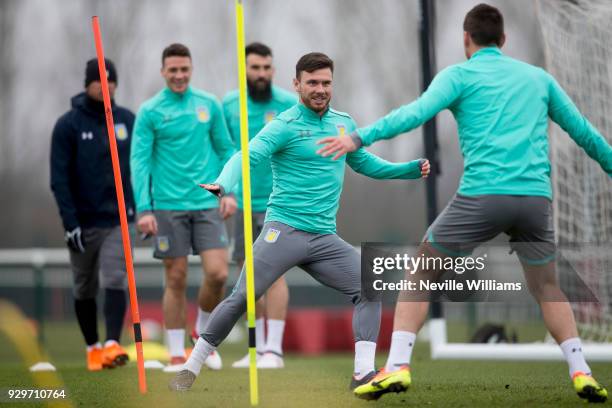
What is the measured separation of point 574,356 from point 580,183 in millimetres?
4241

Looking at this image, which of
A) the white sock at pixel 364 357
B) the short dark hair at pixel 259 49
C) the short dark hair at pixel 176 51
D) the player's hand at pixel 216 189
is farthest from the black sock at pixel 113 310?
the player's hand at pixel 216 189

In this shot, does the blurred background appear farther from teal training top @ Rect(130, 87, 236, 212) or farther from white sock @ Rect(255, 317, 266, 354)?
teal training top @ Rect(130, 87, 236, 212)

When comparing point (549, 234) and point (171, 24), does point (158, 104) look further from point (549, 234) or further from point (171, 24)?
point (171, 24)

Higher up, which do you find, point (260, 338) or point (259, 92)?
point (259, 92)

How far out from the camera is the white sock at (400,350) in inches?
247

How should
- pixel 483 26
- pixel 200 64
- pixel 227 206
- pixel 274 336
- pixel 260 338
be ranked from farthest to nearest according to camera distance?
pixel 200 64, pixel 260 338, pixel 274 336, pixel 227 206, pixel 483 26

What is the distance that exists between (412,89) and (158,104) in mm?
14648

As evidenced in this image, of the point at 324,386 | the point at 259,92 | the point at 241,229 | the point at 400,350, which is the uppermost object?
the point at 259,92

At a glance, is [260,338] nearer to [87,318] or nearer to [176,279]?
[176,279]

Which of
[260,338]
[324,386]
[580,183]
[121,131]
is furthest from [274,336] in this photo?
[580,183]

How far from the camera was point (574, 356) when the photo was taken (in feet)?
20.8

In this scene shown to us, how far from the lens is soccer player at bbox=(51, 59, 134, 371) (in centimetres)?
943

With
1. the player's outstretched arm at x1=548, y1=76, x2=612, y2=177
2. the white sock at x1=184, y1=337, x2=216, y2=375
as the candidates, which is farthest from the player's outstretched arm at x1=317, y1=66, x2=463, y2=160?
the white sock at x1=184, y1=337, x2=216, y2=375

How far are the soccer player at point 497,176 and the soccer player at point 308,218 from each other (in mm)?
694
